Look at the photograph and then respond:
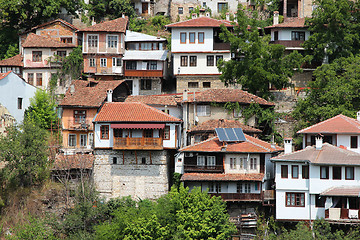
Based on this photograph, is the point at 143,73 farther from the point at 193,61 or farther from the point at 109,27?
the point at 109,27

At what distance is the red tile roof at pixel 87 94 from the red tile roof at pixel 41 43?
26.4 feet

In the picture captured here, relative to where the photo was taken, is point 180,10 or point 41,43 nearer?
point 41,43

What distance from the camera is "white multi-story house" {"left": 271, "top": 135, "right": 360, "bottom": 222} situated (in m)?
43.2

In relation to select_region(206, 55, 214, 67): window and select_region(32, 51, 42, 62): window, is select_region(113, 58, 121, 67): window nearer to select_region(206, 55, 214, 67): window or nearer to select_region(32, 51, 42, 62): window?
select_region(32, 51, 42, 62): window

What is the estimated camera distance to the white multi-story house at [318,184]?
142ft

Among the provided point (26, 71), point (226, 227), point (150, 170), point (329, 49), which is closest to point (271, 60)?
point (329, 49)

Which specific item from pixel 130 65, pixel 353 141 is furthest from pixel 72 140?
pixel 353 141

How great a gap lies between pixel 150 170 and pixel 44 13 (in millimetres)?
26467

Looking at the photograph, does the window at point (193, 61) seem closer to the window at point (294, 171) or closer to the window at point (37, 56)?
the window at point (37, 56)

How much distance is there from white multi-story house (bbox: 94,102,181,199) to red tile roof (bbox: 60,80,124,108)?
8.83 feet

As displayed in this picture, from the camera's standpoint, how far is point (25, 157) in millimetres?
49250

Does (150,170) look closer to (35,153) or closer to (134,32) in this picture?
(35,153)

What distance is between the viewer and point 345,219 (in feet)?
140

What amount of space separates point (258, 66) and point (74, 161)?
17605mm
